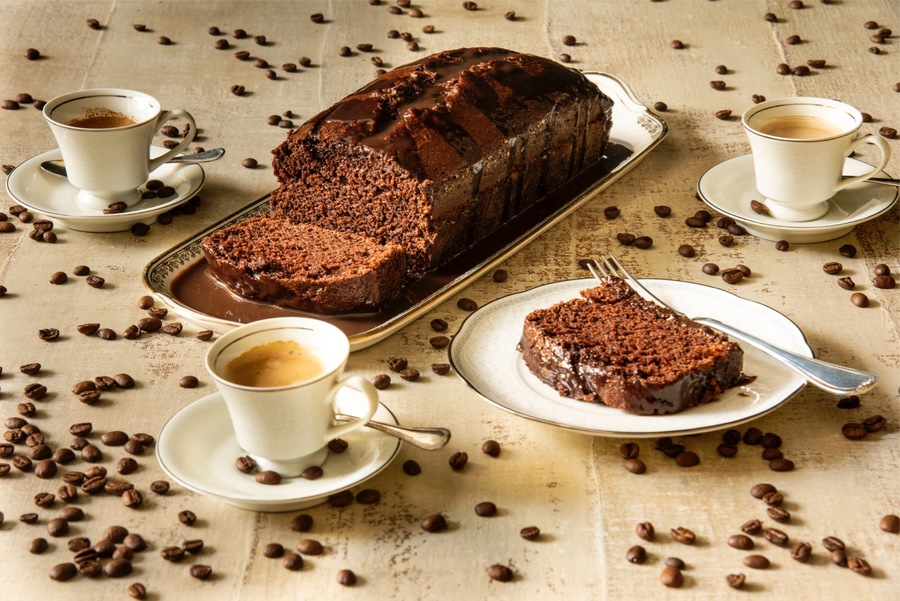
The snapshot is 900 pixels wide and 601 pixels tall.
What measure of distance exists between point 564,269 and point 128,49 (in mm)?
3047

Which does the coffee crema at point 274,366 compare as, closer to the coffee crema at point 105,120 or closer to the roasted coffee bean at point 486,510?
the roasted coffee bean at point 486,510

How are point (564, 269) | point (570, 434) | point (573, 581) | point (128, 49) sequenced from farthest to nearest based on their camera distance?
point (128, 49) → point (564, 269) → point (570, 434) → point (573, 581)

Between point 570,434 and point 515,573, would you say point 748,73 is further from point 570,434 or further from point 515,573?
point 515,573

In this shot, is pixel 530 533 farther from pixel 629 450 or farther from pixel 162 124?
pixel 162 124

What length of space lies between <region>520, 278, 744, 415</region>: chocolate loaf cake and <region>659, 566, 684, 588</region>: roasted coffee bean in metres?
0.51

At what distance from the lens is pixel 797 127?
4180mm

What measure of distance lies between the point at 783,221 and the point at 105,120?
2.64 meters

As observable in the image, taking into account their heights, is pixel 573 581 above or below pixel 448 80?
below

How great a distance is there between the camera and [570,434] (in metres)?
3.12

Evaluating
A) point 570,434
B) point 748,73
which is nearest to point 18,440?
point 570,434

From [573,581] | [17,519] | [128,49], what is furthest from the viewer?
[128,49]

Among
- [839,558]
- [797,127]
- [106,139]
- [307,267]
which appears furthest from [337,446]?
[797,127]

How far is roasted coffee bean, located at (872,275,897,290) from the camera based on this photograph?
389 centimetres

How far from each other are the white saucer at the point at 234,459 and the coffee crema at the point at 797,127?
205 centimetres
